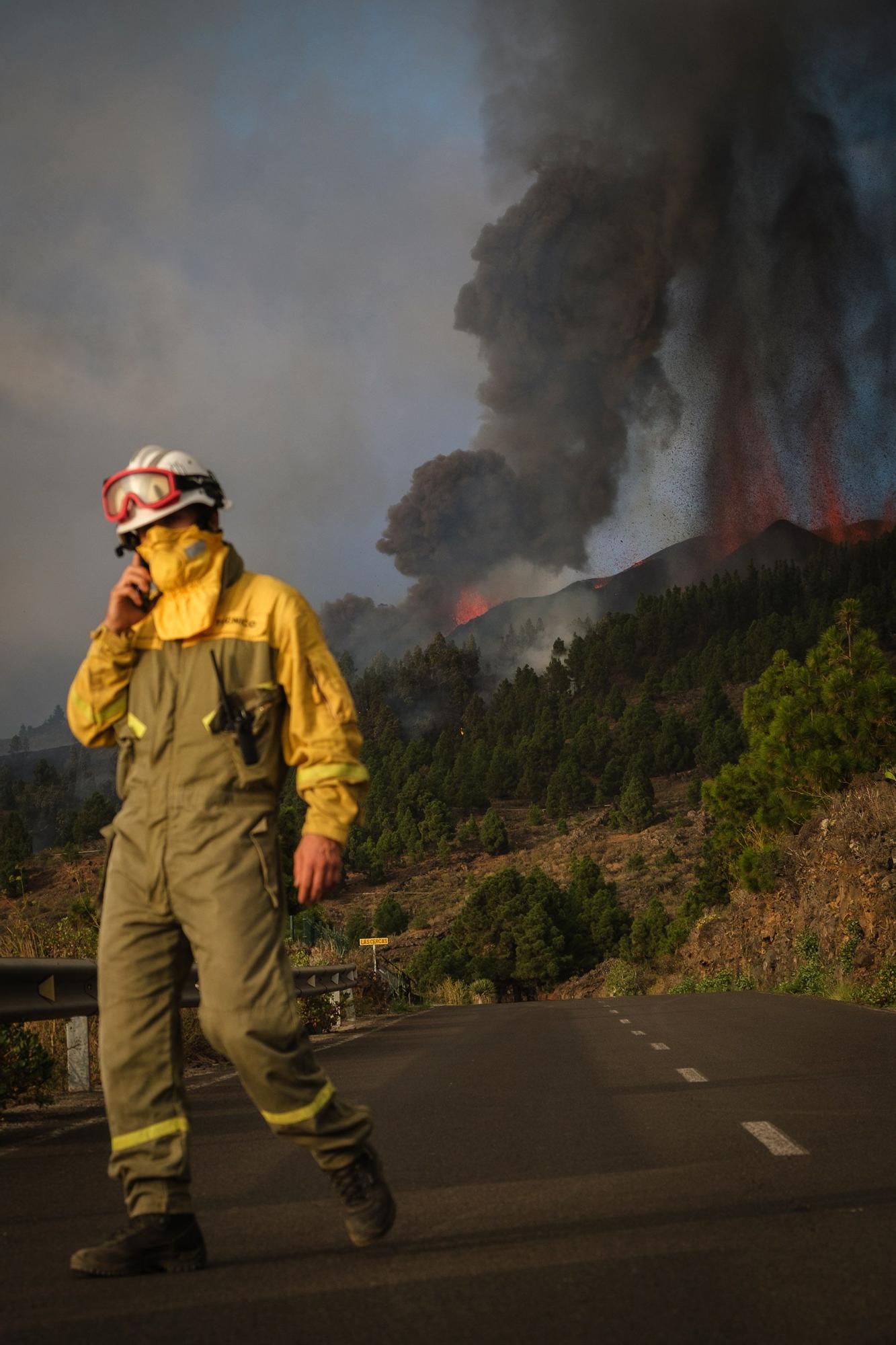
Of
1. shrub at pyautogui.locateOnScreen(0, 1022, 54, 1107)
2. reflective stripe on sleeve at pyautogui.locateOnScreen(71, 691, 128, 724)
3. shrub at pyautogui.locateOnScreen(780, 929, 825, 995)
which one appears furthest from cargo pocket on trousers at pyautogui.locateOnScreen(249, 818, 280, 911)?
shrub at pyautogui.locateOnScreen(780, 929, 825, 995)

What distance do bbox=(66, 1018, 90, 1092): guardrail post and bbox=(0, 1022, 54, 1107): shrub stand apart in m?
1.11

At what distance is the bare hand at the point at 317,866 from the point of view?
3.90 meters

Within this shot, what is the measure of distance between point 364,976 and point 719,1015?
9.28m

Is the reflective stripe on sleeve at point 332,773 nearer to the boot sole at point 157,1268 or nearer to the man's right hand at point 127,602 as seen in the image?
the man's right hand at point 127,602

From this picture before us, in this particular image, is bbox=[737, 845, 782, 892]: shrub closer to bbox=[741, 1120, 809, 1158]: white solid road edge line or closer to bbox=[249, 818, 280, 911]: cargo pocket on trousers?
bbox=[741, 1120, 809, 1158]: white solid road edge line

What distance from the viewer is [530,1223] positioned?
175 inches

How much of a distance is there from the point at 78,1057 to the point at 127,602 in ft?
21.9

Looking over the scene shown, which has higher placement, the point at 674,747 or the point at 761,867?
the point at 674,747

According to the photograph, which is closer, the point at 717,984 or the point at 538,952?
the point at 717,984

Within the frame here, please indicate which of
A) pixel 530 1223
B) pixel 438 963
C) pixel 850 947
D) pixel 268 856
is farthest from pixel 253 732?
pixel 438 963

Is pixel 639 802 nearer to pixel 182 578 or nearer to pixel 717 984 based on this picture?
pixel 717 984

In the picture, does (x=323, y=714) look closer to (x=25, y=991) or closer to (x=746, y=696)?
(x=25, y=991)

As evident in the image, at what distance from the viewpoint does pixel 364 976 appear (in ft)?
80.3

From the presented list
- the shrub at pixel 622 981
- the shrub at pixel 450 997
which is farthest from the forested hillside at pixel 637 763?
the shrub at pixel 450 997
